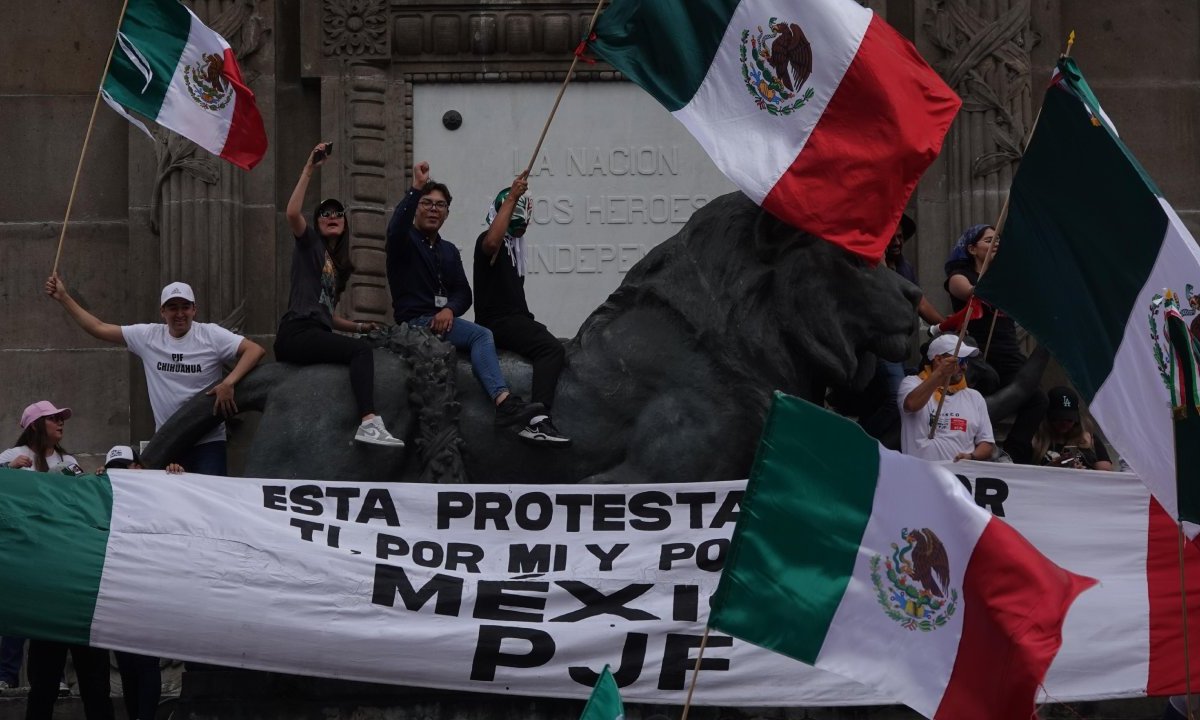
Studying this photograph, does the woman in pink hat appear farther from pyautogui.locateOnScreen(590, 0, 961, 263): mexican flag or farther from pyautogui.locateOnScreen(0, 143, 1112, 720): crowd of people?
pyautogui.locateOnScreen(590, 0, 961, 263): mexican flag

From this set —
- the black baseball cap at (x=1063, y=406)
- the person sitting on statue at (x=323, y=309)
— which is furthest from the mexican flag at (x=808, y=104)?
the black baseball cap at (x=1063, y=406)

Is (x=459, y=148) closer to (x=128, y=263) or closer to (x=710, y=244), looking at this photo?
(x=128, y=263)

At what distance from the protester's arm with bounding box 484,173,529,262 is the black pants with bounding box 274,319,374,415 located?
963 mm

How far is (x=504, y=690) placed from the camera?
13.1m

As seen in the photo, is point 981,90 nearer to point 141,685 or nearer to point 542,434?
point 542,434

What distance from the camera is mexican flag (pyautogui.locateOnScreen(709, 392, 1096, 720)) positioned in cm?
1045

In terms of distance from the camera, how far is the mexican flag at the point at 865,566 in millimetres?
10453

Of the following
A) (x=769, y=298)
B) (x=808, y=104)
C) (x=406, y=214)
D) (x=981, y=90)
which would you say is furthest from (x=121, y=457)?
(x=981, y=90)

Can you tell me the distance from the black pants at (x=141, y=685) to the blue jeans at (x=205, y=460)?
118cm

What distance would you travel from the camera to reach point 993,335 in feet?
52.3

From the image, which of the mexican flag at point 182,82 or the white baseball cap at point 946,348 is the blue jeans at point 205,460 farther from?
the white baseball cap at point 946,348

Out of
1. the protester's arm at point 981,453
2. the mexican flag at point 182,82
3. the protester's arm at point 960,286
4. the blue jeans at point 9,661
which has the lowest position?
the blue jeans at point 9,661

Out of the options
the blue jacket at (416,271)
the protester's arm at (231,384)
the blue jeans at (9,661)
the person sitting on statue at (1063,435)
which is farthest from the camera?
the person sitting on statue at (1063,435)

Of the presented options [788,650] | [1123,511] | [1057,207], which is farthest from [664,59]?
[788,650]
